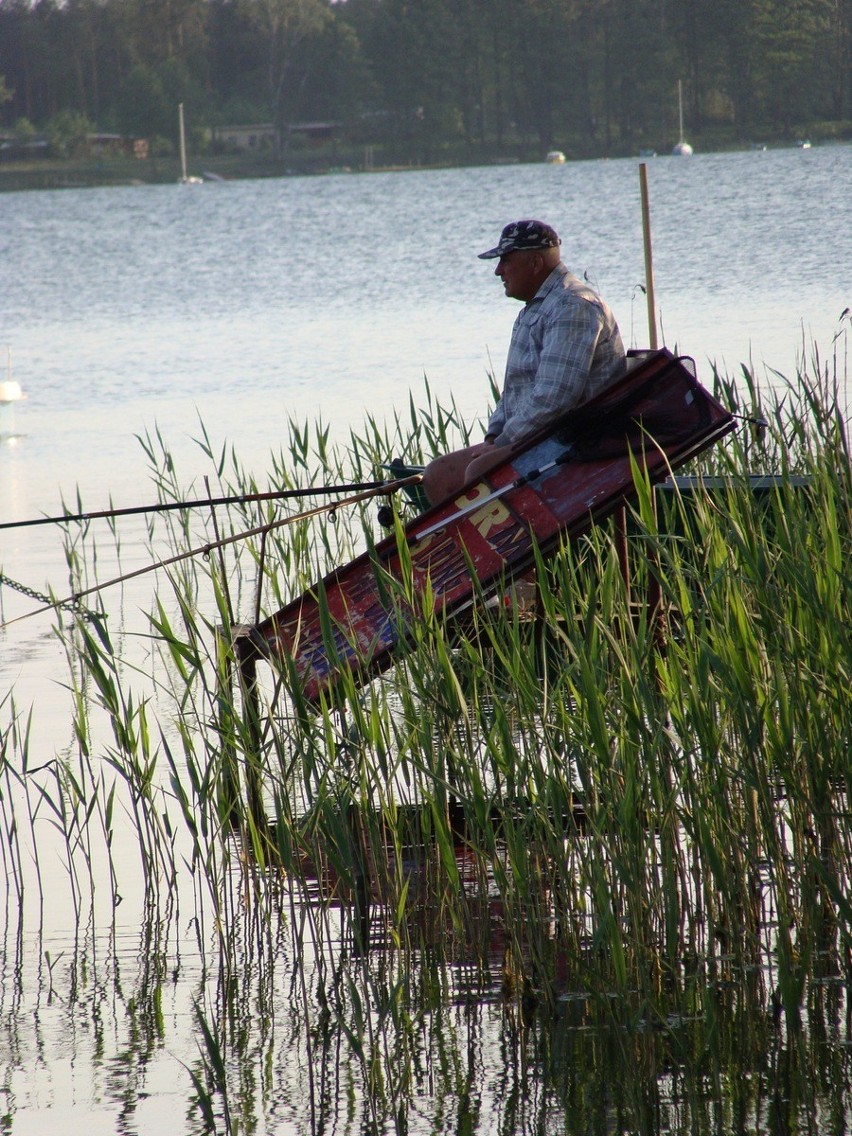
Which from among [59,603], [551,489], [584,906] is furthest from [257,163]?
[584,906]

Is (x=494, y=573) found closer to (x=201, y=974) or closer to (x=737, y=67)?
(x=201, y=974)

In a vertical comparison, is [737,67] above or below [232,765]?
above

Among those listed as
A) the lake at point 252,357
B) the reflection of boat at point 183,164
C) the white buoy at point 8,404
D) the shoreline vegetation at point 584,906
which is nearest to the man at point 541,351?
the shoreline vegetation at point 584,906

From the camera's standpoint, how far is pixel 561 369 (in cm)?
477

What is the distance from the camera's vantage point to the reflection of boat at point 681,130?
62.7 meters

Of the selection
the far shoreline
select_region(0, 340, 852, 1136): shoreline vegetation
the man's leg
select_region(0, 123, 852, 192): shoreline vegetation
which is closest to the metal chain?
select_region(0, 340, 852, 1136): shoreline vegetation

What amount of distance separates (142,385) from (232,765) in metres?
13.3

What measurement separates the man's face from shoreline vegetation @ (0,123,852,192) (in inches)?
2462

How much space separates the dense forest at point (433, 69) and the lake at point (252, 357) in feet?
17.0

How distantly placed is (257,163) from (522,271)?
241 ft

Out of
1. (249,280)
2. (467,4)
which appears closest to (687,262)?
(249,280)

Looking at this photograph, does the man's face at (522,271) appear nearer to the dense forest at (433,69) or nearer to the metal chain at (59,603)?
the metal chain at (59,603)

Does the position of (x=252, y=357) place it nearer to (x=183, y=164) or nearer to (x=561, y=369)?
(x=561, y=369)

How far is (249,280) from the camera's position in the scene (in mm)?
28625
